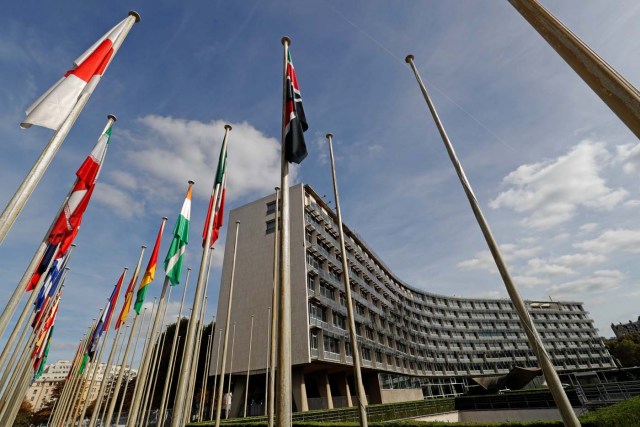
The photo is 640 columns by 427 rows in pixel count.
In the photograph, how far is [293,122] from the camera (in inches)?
256

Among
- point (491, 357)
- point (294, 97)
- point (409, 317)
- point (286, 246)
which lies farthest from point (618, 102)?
point (491, 357)

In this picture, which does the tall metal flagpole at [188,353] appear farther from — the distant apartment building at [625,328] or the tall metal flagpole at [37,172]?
the distant apartment building at [625,328]

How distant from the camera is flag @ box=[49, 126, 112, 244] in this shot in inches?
288

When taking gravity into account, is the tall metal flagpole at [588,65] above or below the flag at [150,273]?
below

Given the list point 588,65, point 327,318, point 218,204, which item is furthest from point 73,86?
point 327,318

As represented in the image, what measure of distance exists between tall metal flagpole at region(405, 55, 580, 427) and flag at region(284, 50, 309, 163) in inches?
152

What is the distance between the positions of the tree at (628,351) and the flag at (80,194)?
114 meters

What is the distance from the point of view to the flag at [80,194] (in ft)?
24.0

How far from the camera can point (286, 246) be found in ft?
16.9

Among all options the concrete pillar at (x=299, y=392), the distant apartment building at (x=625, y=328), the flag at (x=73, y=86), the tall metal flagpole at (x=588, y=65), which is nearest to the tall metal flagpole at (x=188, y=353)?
the flag at (x=73, y=86)

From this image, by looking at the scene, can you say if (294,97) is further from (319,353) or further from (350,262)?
(350,262)

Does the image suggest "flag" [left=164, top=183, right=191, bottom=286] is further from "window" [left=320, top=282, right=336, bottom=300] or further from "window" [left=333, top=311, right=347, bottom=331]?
"window" [left=333, top=311, right=347, bottom=331]

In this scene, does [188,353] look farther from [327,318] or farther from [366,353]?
[366,353]

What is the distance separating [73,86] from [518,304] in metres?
9.31
